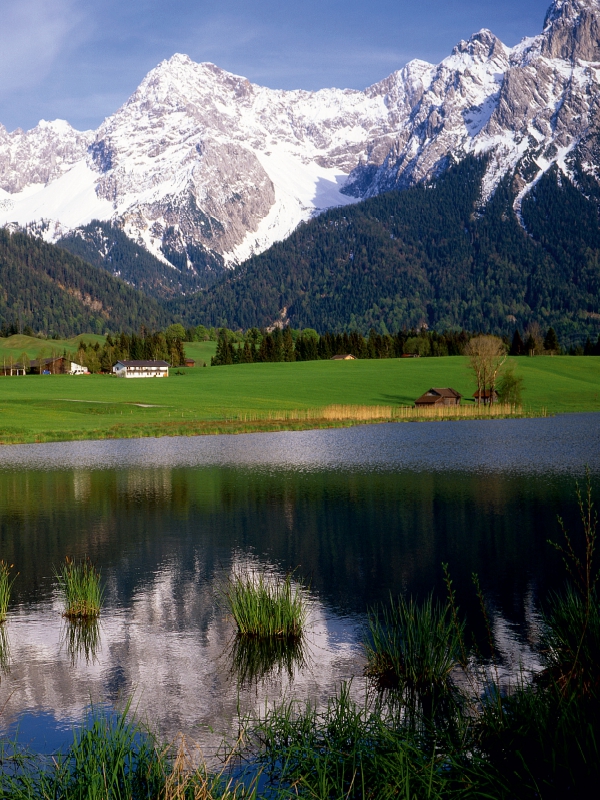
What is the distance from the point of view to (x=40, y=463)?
181ft

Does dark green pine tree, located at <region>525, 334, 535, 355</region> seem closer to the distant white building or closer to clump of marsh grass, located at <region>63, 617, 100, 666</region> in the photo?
the distant white building

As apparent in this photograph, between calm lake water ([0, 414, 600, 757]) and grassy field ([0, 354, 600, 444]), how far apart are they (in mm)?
20795

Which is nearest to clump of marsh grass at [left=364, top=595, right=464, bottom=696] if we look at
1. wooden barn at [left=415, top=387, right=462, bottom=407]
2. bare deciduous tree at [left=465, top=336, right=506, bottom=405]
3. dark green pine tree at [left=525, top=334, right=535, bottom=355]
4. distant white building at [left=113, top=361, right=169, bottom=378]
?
bare deciduous tree at [left=465, top=336, right=506, bottom=405]

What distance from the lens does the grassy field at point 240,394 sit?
8225cm

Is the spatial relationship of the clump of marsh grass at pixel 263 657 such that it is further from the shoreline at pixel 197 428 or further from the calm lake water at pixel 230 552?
the shoreline at pixel 197 428

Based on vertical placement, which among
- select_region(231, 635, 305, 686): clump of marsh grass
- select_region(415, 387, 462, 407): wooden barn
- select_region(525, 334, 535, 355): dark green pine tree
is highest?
select_region(525, 334, 535, 355): dark green pine tree

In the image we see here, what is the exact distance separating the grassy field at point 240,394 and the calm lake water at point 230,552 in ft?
68.2

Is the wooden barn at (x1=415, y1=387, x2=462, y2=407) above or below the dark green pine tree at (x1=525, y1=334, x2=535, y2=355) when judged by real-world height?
below

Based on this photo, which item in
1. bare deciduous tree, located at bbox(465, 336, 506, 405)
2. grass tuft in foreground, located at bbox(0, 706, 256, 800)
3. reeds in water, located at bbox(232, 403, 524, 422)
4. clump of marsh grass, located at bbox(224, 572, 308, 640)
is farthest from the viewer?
bare deciduous tree, located at bbox(465, 336, 506, 405)

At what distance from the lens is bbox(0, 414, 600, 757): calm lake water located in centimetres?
1578

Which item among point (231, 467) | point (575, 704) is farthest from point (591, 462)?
point (575, 704)

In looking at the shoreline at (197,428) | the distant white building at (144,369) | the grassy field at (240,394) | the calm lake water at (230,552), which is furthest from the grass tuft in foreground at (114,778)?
the distant white building at (144,369)

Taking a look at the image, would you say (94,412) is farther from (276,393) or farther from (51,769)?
(51,769)

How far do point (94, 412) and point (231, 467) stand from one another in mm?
48771
